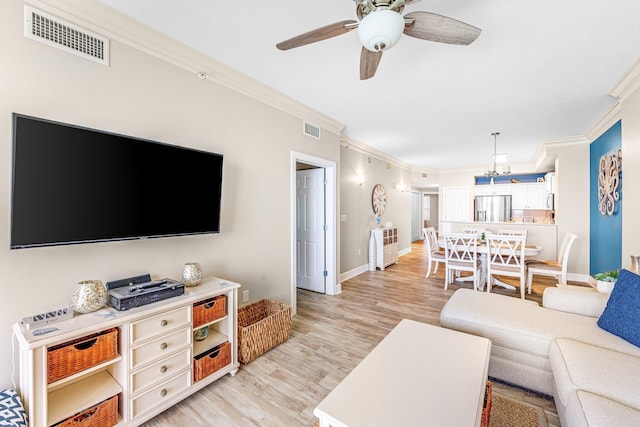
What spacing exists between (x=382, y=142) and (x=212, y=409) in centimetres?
478

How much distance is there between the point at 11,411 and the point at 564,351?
A: 300 centimetres

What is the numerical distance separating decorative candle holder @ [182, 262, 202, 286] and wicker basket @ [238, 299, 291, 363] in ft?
1.94

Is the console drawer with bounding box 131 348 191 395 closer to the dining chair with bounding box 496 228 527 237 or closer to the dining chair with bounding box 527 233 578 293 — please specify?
the dining chair with bounding box 527 233 578 293

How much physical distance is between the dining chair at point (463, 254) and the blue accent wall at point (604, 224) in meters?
1.58

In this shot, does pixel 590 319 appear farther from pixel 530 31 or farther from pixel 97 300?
pixel 97 300

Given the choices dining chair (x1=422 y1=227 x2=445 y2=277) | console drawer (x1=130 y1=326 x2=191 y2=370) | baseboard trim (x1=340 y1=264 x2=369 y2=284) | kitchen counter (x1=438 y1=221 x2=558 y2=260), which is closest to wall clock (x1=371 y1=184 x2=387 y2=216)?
dining chair (x1=422 y1=227 x2=445 y2=277)

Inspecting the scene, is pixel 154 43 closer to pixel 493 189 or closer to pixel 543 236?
pixel 543 236

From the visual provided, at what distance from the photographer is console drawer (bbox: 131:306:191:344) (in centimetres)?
162

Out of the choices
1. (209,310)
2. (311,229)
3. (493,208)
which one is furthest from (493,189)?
(209,310)

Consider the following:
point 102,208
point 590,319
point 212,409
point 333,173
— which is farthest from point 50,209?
point 590,319

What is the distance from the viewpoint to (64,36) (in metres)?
1.64

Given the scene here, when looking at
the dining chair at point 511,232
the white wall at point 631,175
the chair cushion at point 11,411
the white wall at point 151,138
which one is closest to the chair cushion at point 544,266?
the dining chair at point 511,232

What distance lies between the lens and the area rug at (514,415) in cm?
167

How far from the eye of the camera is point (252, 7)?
5.63 feet
